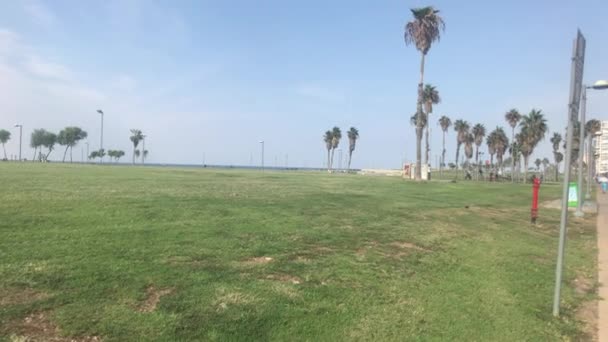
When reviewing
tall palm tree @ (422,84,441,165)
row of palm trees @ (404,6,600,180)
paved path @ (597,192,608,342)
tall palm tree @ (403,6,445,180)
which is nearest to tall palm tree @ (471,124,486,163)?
row of palm trees @ (404,6,600,180)

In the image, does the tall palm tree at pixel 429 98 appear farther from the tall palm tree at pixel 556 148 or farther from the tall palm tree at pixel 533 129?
the tall palm tree at pixel 556 148

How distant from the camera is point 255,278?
6738 mm

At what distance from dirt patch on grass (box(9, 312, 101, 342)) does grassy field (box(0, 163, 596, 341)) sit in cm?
2

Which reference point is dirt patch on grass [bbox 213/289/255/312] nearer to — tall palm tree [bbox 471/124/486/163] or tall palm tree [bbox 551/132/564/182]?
tall palm tree [bbox 471/124/486/163]

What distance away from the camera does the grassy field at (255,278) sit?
524cm

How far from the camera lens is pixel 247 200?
14836mm

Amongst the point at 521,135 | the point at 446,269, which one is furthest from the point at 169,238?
the point at 521,135

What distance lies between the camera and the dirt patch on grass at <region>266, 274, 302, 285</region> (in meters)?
6.83

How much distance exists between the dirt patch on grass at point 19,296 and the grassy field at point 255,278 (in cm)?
1

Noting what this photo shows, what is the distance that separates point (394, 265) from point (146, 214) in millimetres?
5152

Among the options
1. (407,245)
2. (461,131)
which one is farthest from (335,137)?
(407,245)

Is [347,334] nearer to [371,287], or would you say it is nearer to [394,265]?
[371,287]

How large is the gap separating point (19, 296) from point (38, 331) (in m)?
0.80

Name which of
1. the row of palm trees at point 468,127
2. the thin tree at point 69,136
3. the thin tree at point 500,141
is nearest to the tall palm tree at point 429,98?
the row of palm trees at point 468,127
